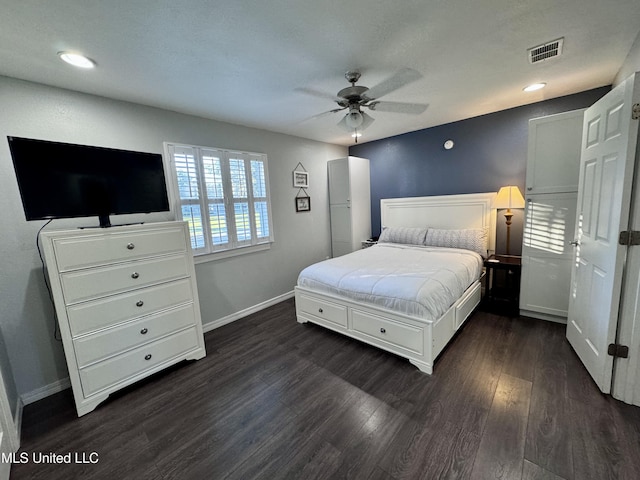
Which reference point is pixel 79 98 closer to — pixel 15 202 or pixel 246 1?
pixel 15 202

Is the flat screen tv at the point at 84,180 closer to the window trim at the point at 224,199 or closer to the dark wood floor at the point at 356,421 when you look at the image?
the window trim at the point at 224,199

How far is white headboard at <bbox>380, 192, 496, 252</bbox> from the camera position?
365 cm

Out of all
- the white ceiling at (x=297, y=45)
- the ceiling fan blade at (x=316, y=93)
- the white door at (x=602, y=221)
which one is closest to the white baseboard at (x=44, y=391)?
the white ceiling at (x=297, y=45)

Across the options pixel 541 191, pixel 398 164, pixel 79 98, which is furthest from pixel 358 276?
pixel 79 98

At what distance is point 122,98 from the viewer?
242cm

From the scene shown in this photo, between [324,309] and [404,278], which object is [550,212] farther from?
[324,309]

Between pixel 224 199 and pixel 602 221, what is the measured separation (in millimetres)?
3562

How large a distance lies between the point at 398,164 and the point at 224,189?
2.95 m

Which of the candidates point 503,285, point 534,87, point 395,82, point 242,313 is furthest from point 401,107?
point 242,313

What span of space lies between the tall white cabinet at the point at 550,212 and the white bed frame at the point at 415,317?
61 centimetres

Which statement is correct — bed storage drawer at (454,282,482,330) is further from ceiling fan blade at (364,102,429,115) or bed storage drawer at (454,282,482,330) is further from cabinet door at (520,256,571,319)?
ceiling fan blade at (364,102,429,115)

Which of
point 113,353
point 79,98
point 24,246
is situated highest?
point 79,98

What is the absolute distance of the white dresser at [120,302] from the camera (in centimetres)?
184

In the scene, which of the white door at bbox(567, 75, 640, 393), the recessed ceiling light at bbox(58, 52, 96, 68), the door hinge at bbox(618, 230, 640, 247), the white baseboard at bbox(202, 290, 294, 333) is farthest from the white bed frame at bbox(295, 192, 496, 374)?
the recessed ceiling light at bbox(58, 52, 96, 68)
